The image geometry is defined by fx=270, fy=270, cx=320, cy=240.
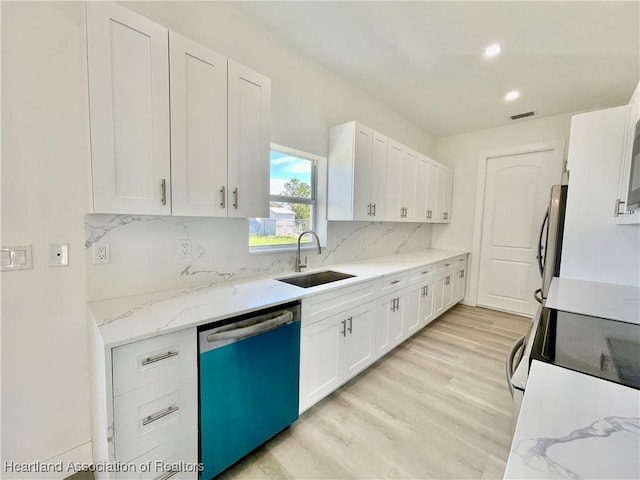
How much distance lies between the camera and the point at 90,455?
1491 mm

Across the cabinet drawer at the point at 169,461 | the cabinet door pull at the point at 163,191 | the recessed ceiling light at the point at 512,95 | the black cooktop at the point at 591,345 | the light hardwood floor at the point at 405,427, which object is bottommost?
the light hardwood floor at the point at 405,427

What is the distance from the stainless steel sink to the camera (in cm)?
226

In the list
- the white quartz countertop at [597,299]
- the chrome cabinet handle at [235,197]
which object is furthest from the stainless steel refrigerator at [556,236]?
the chrome cabinet handle at [235,197]

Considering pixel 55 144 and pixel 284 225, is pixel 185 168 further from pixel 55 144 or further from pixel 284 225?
pixel 284 225

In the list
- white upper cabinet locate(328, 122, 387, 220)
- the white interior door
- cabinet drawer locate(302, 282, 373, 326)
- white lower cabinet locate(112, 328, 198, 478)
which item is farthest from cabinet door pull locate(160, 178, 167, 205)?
the white interior door

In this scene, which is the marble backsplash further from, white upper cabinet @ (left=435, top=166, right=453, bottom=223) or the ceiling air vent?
the ceiling air vent

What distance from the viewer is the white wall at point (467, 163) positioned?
381cm

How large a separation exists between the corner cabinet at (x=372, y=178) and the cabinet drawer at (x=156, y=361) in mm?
1722

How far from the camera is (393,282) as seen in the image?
2.51 meters

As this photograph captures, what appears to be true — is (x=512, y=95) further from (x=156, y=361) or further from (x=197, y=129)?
(x=156, y=361)

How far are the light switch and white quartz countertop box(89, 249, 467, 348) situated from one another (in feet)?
1.08

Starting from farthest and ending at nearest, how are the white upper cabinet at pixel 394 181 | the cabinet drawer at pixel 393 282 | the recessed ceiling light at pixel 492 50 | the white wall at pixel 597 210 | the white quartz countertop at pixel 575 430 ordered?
1. the white upper cabinet at pixel 394 181
2. the cabinet drawer at pixel 393 282
3. the recessed ceiling light at pixel 492 50
4. the white wall at pixel 597 210
5. the white quartz countertop at pixel 575 430

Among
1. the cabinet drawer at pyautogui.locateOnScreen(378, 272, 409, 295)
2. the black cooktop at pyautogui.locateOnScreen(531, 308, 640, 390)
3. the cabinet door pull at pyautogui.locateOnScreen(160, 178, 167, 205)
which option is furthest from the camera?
the cabinet drawer at pyautogui.locateOnScreen(378, 272, 409, 295)

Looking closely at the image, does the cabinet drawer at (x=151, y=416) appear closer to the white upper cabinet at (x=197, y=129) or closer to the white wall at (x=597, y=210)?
the white upper cabinet at (x=197, y=129)
